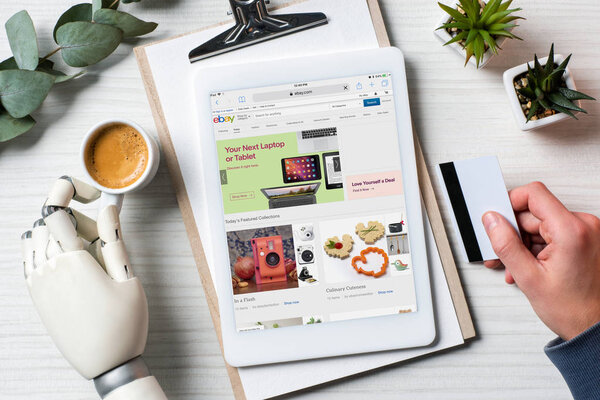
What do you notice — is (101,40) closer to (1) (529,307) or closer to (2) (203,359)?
(2) (203,359)

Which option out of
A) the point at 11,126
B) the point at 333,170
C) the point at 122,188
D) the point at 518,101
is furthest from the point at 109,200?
the point at 518,101

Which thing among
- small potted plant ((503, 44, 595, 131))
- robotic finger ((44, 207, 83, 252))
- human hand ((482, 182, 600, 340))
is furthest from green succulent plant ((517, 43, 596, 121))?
robotic finger ((44, 207, 83, 252))

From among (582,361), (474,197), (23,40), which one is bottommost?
(582,361)

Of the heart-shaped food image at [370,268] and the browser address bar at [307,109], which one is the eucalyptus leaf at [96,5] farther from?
the heart-shaped food image at [370,268]

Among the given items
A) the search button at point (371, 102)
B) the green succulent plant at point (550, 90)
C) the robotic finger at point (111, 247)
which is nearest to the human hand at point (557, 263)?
the green succulent plant at point (550, 90)

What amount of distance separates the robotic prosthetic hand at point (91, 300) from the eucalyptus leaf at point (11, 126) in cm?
12

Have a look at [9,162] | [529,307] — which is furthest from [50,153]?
[529,307]

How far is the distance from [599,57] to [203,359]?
68 centimetres

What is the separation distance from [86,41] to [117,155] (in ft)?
0.54

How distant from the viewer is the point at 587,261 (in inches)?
21.8

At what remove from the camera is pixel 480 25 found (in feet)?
1.87

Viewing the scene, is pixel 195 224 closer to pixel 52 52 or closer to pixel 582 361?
pixel 52 52

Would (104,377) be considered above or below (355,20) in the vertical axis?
below

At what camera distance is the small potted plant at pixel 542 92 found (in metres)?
0.57
